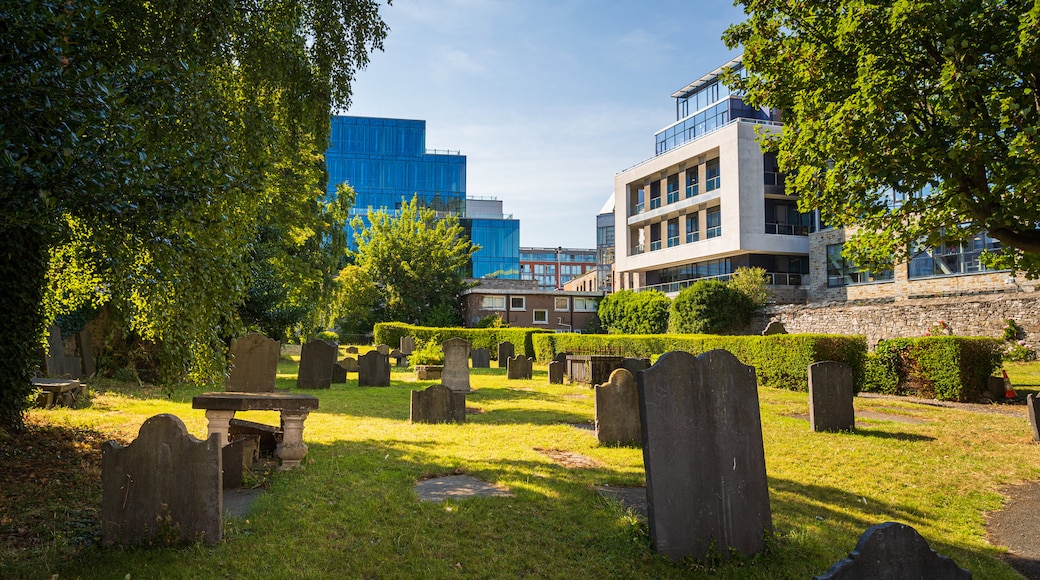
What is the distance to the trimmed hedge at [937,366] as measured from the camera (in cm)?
1473

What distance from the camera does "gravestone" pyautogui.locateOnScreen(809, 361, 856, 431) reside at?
34.0ft

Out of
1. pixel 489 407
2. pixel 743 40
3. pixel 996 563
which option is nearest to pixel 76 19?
pixel 996 563

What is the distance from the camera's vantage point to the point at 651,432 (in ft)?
15.0

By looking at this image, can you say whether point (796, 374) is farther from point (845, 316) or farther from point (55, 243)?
point (55, 243)

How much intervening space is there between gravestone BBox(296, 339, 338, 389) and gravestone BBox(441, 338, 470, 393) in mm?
3568

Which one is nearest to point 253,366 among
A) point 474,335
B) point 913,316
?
point 474,335

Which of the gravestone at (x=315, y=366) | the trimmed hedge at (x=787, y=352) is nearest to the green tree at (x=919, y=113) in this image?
the trimmed hedge at (x=787, y=352)

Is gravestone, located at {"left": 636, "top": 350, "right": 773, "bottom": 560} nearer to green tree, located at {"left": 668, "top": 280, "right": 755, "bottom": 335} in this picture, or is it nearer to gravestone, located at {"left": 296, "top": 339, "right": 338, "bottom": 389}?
gravestone, located at {"left": 296, "top": 339, "right": 338, "bottom": 389}

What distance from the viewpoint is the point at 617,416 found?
359 inches

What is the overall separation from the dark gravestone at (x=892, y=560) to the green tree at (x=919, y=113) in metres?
7.79

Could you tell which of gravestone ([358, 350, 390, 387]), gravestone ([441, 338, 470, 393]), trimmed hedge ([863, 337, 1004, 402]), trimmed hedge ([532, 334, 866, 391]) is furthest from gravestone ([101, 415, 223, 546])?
trimmed hedge ([863, 337, 1004, 402])

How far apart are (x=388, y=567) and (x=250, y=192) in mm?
3948

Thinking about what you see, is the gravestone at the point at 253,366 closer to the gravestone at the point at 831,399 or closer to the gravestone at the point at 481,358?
the gravestone at the point at 831,399

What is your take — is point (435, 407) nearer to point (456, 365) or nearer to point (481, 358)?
point (456, 365)
